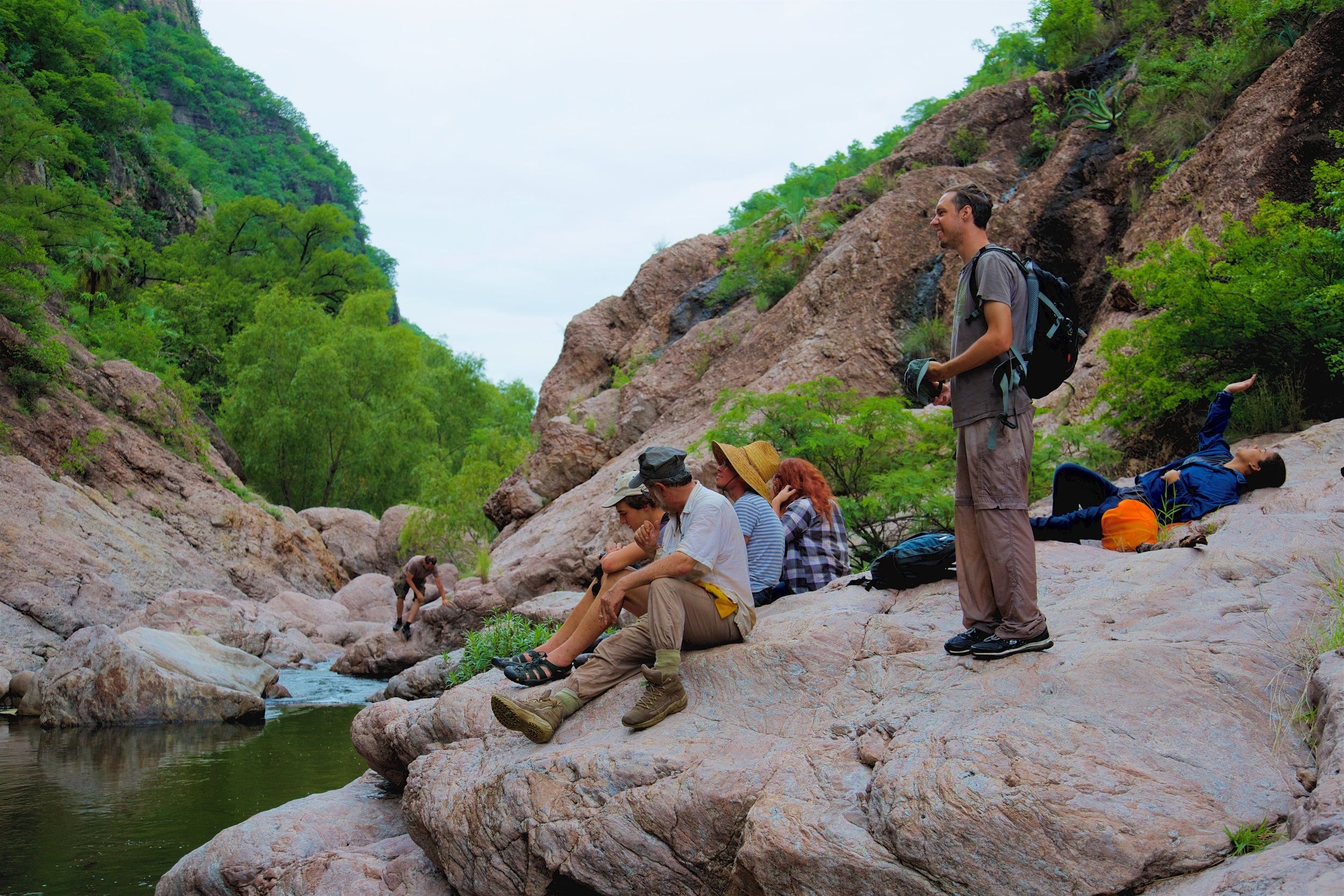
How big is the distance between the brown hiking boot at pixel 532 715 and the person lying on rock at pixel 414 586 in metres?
10.9

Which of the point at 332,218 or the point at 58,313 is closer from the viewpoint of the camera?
the point at 58,313

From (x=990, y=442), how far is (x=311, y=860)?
4.38 metres

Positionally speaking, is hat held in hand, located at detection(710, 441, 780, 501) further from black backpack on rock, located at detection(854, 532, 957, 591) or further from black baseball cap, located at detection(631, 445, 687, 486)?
black baseball cap, located at detection(631, 445, 687, 486)

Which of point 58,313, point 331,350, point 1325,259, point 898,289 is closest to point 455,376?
point 331,350

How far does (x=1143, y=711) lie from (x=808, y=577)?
3520mm

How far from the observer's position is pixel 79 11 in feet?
149

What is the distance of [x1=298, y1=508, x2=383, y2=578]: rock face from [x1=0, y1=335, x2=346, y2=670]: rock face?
152 cm

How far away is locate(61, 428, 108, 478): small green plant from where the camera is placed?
20000 mm

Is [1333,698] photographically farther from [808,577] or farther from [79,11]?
[79,11]

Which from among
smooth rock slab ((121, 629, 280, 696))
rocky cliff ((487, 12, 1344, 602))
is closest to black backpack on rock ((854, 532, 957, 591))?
rocky cliff ((487, 12, 1344, 602))

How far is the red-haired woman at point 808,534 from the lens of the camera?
6.99m

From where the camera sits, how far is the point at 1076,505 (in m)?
7.01

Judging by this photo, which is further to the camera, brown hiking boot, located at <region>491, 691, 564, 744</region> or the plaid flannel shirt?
the plaid flannel shirt

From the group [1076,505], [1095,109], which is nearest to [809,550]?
[1076,505]
